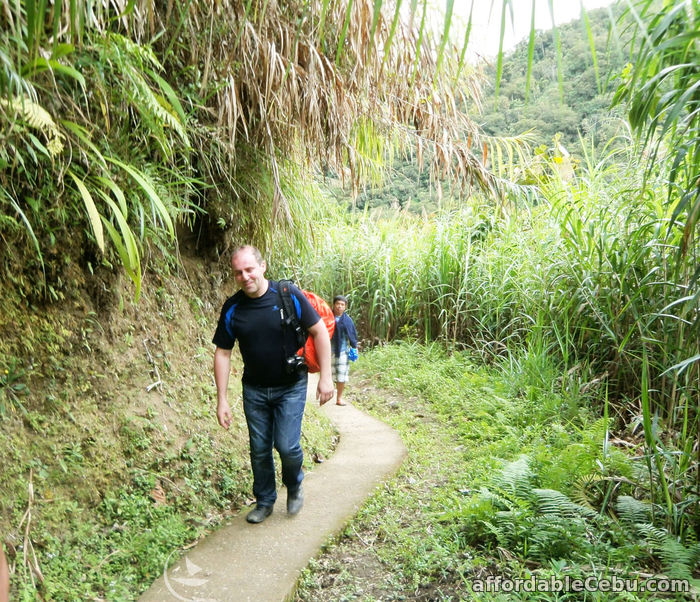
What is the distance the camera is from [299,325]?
3484mm

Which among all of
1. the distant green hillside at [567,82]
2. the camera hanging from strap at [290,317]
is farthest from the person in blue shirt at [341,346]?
the camera hanging from strap at [290,317]

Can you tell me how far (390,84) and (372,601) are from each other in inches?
165

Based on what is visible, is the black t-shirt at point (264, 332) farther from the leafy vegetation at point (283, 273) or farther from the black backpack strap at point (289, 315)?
the leafy vegetation at point (283, 273)

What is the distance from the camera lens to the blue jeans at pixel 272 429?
352cm

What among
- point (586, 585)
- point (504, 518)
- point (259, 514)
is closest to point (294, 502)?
point (259, 514)

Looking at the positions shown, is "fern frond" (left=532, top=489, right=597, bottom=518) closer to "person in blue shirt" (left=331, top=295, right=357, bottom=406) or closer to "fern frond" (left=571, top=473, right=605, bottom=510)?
"fern frond" (left=571, top=473, right=605, bottom=510)

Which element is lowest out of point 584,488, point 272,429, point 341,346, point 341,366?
point 341,366

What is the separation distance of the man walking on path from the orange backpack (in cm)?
3

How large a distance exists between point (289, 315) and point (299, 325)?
0.30ft

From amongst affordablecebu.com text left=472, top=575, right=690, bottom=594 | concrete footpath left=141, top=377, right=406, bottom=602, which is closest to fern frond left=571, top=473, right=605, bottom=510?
affordablecebu.com text left=472, top=575, right=690, bottom=594

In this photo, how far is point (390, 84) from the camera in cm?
511

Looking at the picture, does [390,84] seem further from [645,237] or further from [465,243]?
[465,243]

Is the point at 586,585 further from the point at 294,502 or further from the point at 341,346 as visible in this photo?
the point at 341,346

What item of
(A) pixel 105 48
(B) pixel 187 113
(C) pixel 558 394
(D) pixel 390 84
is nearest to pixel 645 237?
(C) pixel 558 394
